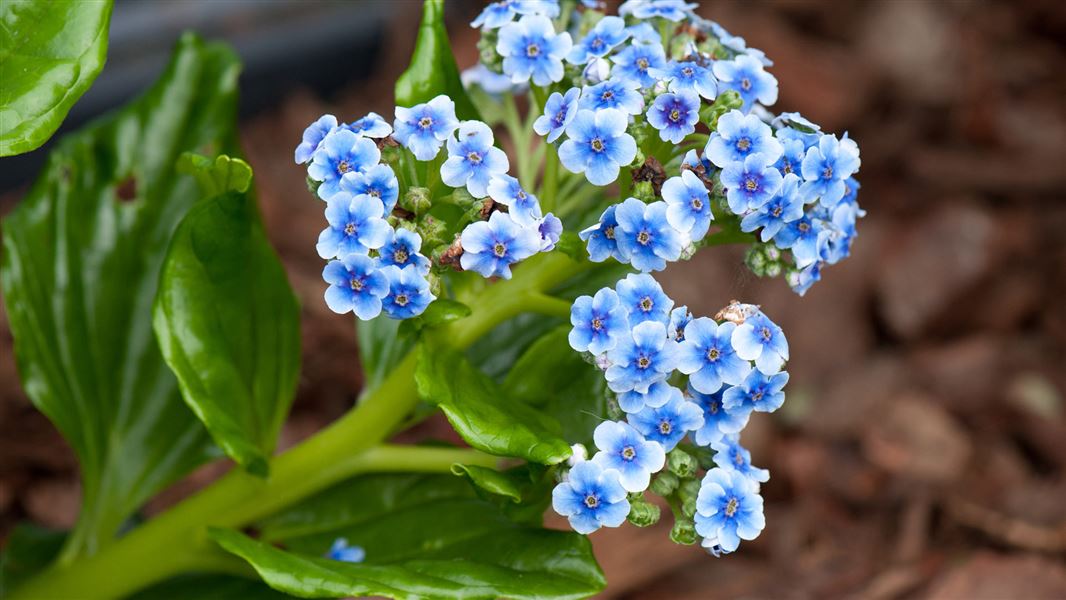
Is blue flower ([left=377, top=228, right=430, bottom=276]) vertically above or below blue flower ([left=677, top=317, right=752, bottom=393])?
above

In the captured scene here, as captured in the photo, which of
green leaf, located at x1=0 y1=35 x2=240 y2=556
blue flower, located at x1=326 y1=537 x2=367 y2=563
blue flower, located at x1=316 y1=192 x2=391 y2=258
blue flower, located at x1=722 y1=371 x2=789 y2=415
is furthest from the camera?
green leaf, located at x1=0 y1=35 x2=240 y2=556

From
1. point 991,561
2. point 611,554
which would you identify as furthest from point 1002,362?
point 611,554

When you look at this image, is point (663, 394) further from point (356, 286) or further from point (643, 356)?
point (356, 286)

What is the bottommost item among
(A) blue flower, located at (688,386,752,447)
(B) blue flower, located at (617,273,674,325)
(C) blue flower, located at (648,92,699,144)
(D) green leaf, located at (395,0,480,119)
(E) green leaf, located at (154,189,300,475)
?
(E) green leaf, located at (154,189,300,475)

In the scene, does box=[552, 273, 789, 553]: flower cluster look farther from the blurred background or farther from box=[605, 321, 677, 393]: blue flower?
the blurred background

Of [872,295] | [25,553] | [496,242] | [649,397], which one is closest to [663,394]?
[649,397]

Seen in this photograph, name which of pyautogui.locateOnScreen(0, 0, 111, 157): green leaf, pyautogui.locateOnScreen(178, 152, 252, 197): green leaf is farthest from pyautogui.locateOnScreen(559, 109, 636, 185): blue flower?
pyautogui.locateOnScreen(0, 0, 111, 157): green leaf

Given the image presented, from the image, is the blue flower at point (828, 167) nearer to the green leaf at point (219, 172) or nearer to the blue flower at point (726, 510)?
the blue flower at point (726, 510)

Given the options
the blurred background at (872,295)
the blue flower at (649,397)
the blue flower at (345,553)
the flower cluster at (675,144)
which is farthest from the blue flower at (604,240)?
the blurred background at (872,295)
